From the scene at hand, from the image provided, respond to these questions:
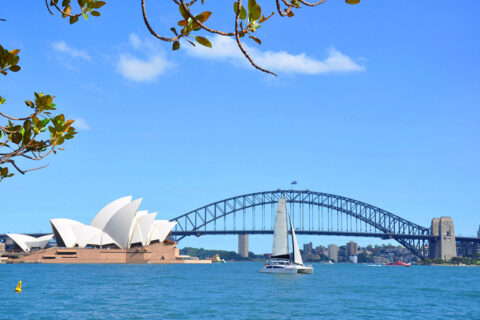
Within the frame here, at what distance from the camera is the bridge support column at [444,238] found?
14712 cm

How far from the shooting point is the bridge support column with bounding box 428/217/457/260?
147125 mm

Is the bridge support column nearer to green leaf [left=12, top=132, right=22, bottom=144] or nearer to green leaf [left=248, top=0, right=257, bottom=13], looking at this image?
green leaf [left=12, top=132, right=22, bottom=144]

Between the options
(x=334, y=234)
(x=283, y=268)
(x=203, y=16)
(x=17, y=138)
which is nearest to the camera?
(x=203, y=16)

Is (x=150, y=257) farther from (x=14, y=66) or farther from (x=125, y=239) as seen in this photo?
(x=14, y=66)

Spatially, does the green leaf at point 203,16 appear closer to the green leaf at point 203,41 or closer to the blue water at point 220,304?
the green leaf at point 203,41

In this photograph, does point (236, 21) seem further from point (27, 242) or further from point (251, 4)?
point (27, 242)

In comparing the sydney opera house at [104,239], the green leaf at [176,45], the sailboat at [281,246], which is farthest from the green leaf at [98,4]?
the sydney opera house at [104,239]

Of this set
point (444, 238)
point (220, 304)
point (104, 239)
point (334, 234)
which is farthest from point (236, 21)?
point (444, 238)

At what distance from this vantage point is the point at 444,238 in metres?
148

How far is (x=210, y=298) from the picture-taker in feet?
136

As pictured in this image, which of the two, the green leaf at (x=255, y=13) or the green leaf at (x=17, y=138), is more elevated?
the green leaf at (x=255, y=13)

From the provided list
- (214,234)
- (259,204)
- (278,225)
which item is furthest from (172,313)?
(259,204)

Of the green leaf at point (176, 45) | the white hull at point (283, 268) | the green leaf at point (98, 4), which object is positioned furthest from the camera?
the white hull at point (283, 268)

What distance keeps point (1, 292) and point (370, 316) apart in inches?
1187
